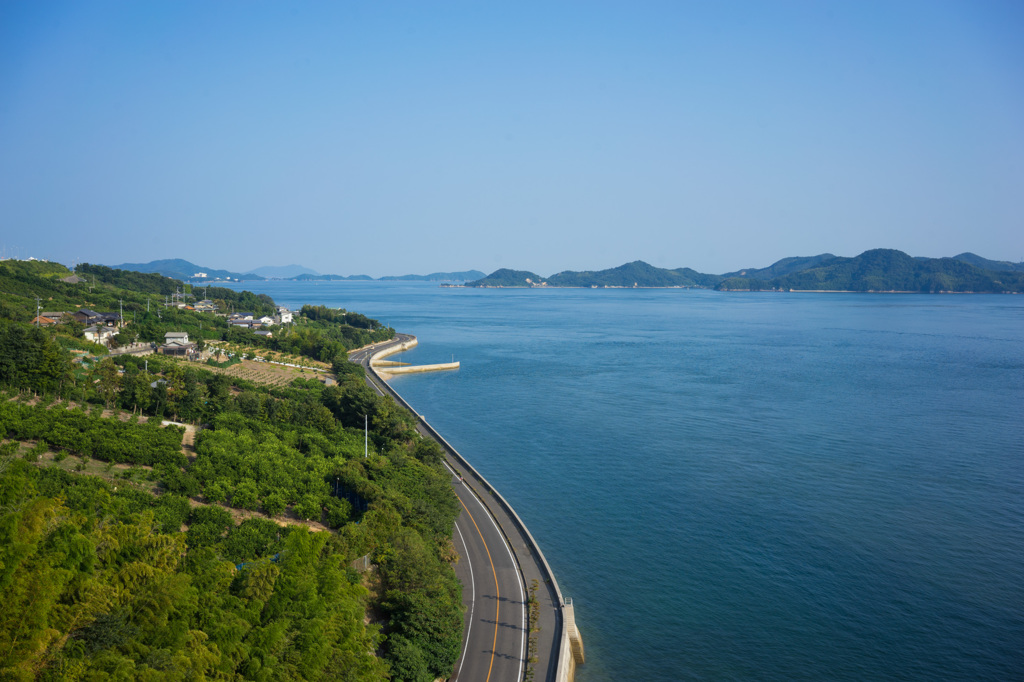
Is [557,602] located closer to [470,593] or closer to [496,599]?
[496,599]

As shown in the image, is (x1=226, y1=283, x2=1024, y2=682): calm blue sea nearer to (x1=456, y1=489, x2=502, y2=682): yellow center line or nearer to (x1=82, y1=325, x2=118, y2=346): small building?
(x1=456, y1=489, x2=502, y2=682): yellow center line

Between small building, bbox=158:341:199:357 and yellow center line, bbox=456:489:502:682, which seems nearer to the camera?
yellow center line, bbox=456:489:502:682

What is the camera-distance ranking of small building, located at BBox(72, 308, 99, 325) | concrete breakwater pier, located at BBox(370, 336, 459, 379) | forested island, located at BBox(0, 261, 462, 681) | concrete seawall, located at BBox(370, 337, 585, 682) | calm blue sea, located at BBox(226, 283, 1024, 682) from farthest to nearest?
concrete breakwater pier, located at BBox(370, 336, 459, 379)
small building, located at BBox(72, 308, 99, 325)
calm blue sea, located at BBox(226, 283, 1024, 682)
concrete seawall, located at BBox(370, 337, 585, 682)
forested island, located at BBox(0, 261, 462, 681)

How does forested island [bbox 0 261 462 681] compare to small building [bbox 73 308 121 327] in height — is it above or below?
below

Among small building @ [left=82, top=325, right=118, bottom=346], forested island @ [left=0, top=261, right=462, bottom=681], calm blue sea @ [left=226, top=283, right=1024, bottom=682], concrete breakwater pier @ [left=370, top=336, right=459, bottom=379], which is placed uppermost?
small building @ [left=82, top=325, right=118, bottom=346]

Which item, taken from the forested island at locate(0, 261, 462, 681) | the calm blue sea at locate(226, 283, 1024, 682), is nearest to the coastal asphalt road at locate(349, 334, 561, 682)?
the forested island at locate(0, 261, 462, 681)

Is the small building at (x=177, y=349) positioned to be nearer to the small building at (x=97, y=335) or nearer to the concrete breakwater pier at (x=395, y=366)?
the small building at (x=97, y=335)

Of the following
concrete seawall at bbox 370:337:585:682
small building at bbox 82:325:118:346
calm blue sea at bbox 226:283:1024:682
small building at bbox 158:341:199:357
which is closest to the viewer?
concrete seawall at bbox 370:337:585:682

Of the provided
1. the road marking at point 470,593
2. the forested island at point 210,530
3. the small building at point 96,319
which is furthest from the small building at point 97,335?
the road marking at point 470,593
